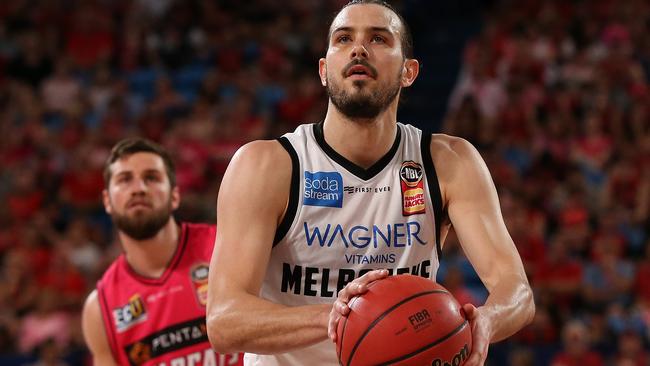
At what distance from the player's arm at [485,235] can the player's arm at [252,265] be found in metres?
0.59

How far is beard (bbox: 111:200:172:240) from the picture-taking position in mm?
4785

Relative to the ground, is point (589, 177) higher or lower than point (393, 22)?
lower

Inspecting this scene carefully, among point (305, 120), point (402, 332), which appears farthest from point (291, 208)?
point (305, 120)

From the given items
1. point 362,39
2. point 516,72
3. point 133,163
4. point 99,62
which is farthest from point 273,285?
point 99,62

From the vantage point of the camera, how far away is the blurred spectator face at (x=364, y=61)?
11.0 feet

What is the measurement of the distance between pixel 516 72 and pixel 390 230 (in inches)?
317

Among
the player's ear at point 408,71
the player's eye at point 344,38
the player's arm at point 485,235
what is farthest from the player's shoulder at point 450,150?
the player's eye at point 344,38

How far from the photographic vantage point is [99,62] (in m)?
12.8

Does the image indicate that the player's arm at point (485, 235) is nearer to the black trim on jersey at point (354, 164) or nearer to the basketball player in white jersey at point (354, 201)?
the basketball player in white jersey at point (354, 201)

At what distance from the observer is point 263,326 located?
9.66ft

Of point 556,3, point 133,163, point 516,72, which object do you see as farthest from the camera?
point 556,3

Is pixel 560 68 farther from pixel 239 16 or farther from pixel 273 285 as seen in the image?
pixel 273 285

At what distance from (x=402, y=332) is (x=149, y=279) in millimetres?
2385

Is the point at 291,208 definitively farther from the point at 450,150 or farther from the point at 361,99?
the point at 450,150
